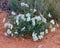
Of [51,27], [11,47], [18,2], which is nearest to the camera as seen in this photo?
[11,47]

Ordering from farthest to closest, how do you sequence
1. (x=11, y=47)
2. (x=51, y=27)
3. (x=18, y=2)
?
(x=18, y=2) → (x=51, y=27) → (x=11, y=47)

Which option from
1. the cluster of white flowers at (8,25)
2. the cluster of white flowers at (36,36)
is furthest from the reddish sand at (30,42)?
the cluster of white flowers at (8,25)

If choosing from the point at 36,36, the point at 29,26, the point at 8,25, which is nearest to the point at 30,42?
the point at 36,36

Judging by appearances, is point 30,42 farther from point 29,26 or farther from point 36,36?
point 29,26

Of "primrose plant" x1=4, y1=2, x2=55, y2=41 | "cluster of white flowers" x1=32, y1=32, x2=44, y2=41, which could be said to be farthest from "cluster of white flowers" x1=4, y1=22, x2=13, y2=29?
"cluster of white flowers" x1=32, y1=32, x2=44, y2=41

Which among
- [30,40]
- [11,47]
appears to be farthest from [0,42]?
[30,40]

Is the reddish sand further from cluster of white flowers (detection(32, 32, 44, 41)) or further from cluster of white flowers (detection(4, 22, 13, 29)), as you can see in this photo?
cluster of white flowers (detection(4, 22, 13, 29))

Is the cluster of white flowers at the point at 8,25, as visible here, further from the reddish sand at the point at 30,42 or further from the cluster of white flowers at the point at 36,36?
the cluster of white flowers at the point at 36,36

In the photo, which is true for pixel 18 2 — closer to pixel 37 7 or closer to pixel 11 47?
pixel 37 7

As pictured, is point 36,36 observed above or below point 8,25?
below

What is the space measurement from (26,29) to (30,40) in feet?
0.80

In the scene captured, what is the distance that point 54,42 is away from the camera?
5.03 m

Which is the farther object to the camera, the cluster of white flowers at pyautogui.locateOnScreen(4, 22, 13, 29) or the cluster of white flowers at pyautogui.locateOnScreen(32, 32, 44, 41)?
the cluster of white flowers at pyautogui.locateOnScreen(4, 22, 13, 29)

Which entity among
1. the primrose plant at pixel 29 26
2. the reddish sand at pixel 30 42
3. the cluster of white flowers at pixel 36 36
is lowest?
the reddish sand at pixel 30 42
